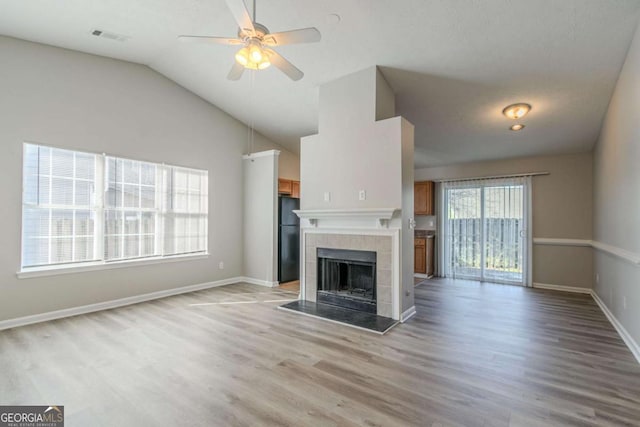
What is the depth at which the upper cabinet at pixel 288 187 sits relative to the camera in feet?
20.4

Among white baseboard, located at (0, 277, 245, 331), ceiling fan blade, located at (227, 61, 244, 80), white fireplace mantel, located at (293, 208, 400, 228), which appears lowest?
white baseboard, located at (0, 277, 245, 331)

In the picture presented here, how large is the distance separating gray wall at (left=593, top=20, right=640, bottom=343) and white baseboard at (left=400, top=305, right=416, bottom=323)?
2049 mm

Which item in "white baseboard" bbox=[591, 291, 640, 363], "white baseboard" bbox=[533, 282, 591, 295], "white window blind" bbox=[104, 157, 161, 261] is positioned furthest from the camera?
"white baseboard" bbox=[533, 282, 591, 295]

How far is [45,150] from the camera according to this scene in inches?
147

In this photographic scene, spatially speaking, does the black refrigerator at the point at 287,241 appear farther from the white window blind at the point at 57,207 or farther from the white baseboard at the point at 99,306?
the white window blind at the point at 57,207

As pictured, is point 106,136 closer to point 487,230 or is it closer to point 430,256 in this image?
point 430,256

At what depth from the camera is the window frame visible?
360cm

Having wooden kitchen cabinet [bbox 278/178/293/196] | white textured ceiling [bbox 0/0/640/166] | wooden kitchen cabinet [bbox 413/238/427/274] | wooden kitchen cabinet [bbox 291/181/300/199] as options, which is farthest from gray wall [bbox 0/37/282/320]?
wooden kitchen cabinet [bbox 413/238/427/274]

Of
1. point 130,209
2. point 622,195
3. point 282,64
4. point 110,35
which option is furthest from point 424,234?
point 110,35

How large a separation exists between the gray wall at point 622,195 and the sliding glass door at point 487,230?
1.40 metres

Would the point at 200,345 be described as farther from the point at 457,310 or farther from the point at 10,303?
the point at 457,310

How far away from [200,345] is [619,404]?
3.33 metres

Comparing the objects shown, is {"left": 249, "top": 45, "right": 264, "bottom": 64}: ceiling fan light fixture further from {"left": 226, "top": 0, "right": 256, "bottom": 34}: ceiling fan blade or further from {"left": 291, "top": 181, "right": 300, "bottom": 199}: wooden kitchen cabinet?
{"left": 291, "top": 181, "right": 300, "bottom": 199}: wooden kitchen cabinet

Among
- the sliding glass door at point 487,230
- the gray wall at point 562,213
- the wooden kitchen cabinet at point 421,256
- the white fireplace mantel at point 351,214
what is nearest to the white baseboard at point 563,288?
the gray wall at point 562,213
